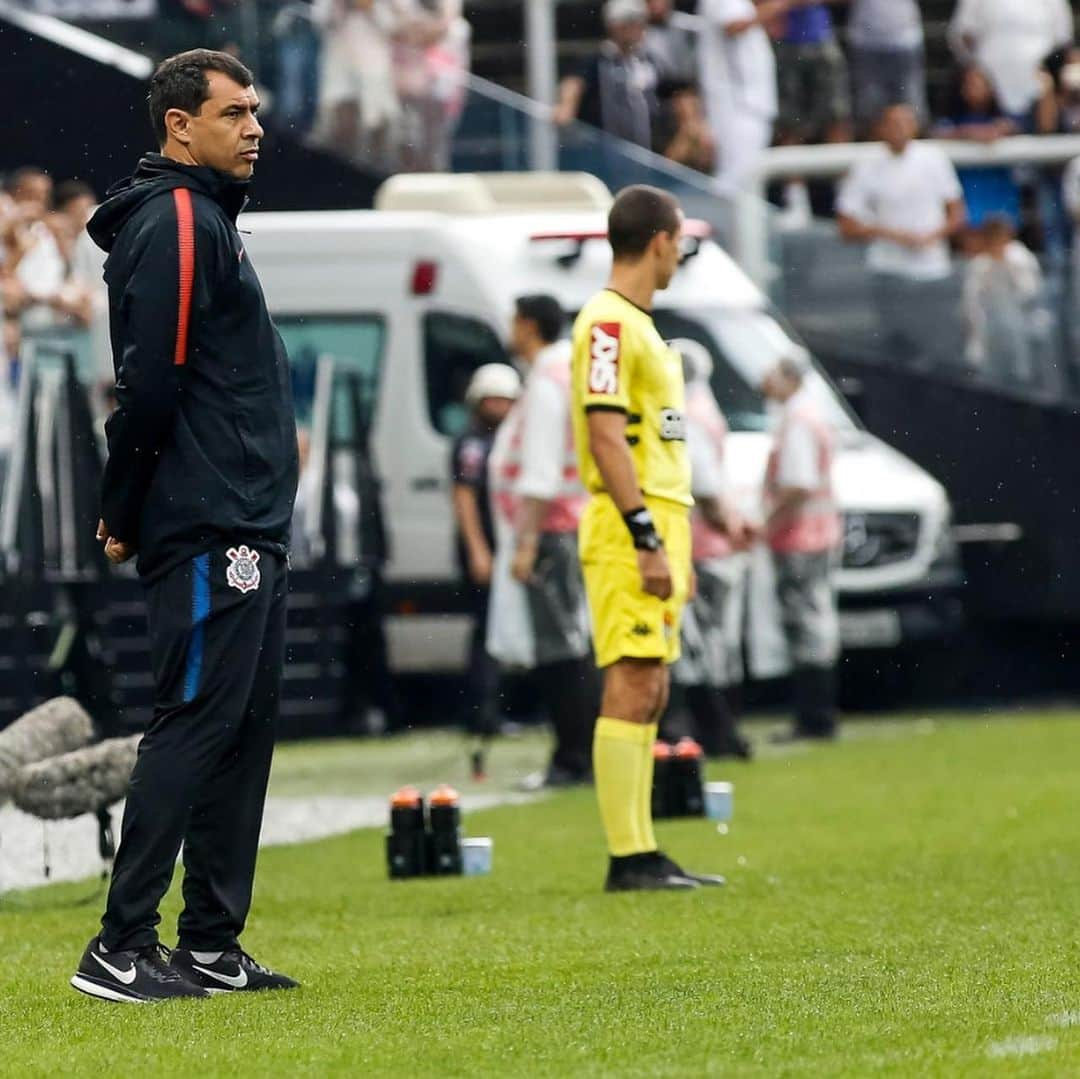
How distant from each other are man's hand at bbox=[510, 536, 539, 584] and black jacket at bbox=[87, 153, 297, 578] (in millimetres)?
6584

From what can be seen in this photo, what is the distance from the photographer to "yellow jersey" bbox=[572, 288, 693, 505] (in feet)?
29.3

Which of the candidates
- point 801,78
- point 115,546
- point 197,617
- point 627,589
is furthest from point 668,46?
point 197,617

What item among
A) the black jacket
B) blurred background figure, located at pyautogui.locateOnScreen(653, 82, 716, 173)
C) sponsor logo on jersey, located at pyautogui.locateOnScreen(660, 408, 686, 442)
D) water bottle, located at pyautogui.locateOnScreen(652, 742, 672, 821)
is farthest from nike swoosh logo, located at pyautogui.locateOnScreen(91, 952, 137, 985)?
blurred background figure, located at pyautogui.locateOnScreen(653, 82, 716, 173)

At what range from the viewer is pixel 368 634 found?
17.5m

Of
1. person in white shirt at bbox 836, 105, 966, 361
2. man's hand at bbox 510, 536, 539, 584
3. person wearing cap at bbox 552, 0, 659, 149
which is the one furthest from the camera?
person wearing cap at bbox 552, 0, 659, 149

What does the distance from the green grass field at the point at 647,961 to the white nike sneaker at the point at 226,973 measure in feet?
0.51

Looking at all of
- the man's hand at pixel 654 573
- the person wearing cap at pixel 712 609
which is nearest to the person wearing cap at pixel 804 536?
the person wearing cap at pixel 712 609

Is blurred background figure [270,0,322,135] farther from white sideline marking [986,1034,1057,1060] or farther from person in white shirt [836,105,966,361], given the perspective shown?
white sideline marking [986,1034,1057,1060]

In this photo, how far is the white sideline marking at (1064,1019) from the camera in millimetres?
5855

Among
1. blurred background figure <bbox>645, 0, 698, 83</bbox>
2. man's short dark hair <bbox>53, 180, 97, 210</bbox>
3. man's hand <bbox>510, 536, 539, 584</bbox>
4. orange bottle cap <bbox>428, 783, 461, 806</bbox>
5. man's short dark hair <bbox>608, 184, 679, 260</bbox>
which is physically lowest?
orange bottle cap <bbox>428, 783, 461, 806</bbox>

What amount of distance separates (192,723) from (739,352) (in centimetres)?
1110

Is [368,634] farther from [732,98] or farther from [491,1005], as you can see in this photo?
[491,1005]

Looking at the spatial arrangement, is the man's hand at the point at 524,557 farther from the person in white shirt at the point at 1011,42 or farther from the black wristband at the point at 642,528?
the person in white shirt at the point at 1011,42

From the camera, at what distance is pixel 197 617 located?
21.9ft
